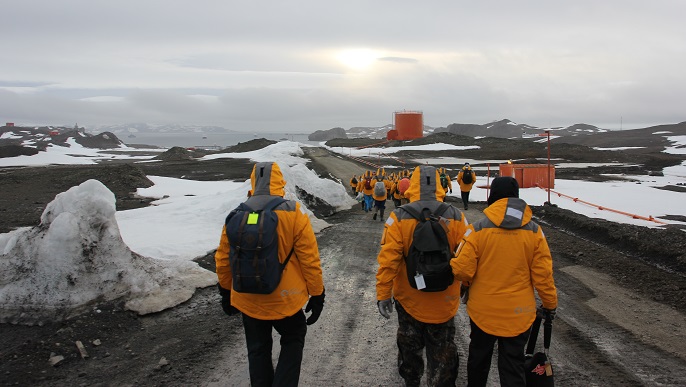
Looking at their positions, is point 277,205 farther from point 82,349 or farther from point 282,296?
point 82,349

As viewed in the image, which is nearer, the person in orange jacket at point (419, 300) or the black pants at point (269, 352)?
the black pants at point (269, 352)

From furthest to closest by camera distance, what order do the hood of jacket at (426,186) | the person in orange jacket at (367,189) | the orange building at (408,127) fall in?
1. the orange building at (408,127)
2. the person in orange jacket at (367,189)
3. the hood of jacket at (426,186)

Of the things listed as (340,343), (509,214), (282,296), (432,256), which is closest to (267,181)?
(282,296)

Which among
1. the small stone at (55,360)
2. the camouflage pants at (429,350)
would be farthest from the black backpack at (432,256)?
the small stone at (55,360)

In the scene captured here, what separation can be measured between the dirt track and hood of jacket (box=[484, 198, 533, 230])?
6.08ft

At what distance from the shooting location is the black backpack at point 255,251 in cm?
316

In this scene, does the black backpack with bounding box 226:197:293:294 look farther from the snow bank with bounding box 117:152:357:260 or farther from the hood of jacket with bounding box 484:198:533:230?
the snow bank with bounding box 117:152:357:260

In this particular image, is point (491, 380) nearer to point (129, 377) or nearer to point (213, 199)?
point (129, 377)

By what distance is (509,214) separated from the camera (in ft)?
11.0

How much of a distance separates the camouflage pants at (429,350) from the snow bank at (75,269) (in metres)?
3.67

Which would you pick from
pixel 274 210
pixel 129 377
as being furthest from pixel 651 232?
pixel 129 377

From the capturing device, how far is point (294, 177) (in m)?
15.6

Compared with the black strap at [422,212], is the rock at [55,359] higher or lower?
lower

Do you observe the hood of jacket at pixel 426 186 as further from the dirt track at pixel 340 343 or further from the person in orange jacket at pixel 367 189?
the person in orange jacket at pixel 367 189
